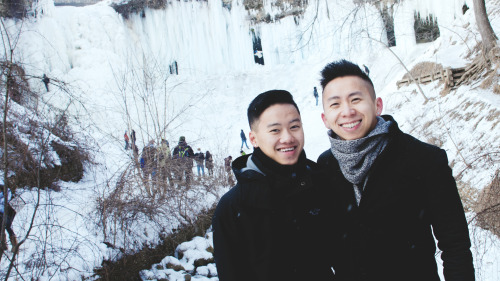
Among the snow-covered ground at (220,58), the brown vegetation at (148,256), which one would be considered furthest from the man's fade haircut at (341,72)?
the snow-covered ground at (220,58)

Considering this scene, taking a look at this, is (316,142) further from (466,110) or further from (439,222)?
(439,222)

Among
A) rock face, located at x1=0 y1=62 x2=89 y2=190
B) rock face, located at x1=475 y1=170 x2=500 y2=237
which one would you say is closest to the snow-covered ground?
rock face, located at x1=0 y1=62 x2=89 y2=190

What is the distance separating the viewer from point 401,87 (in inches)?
631

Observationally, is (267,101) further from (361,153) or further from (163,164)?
(163,164)

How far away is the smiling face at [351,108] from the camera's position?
5.15 feet

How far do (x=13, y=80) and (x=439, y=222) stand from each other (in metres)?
3.68

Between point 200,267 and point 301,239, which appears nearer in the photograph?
point 301,239

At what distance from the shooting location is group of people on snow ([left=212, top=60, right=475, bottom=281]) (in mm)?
1473

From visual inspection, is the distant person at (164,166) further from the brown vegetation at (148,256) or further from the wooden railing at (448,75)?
the wooden railing at (448,75)

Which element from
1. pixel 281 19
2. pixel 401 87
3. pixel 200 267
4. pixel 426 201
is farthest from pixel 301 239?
pixel 281 19

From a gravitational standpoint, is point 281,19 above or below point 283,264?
above

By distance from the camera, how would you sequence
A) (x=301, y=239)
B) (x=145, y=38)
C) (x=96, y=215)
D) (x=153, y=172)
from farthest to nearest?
(x=145, y=38)
(x=153, y=172)
(x=96, y=215)
(x=301, y=239)

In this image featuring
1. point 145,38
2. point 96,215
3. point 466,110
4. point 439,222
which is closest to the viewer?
point 439,222

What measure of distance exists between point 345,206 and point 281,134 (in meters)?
0.46
